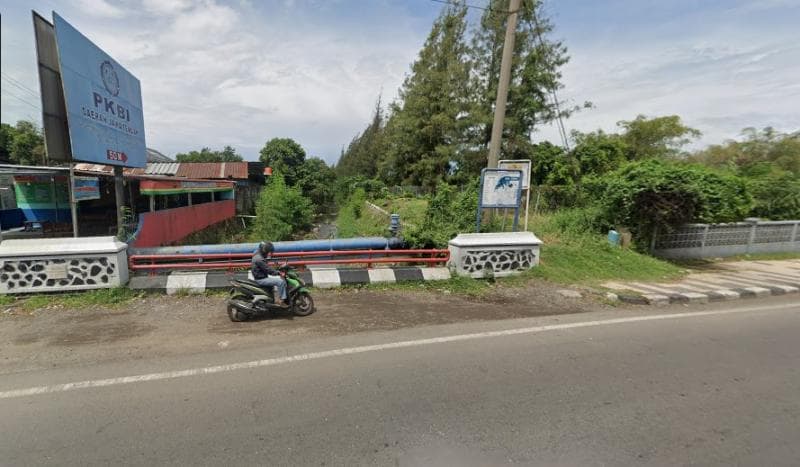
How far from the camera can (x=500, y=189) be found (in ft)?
25.9

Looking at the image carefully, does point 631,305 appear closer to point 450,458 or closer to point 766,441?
point 766,441

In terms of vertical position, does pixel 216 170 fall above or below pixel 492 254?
above

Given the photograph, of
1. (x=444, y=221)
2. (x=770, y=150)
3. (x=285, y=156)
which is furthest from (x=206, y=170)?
(x=770, y=150)

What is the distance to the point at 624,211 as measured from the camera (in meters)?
10.4

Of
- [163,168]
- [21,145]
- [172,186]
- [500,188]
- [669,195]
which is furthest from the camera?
[21,145]

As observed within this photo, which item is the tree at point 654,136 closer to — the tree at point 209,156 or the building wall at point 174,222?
the building wall at point 174,222

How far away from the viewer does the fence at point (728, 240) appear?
10664 mm

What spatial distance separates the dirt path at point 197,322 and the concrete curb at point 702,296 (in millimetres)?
928

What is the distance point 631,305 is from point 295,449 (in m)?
6.18

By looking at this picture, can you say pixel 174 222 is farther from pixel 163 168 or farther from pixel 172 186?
pixel 163 168

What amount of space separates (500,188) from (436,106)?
20387 mm

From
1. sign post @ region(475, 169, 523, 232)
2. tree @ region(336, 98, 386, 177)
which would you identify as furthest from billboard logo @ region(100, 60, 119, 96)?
tree @ region(336, 98, 386, 177)

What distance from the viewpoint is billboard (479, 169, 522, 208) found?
307 inches

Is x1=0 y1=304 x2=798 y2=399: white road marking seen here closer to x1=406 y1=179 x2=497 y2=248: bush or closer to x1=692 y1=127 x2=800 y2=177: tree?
x1=406 y1=179 x2=497 y2=248: bush
